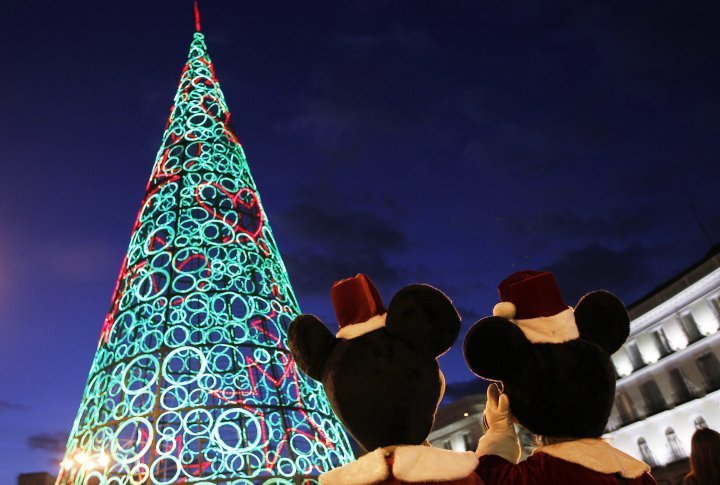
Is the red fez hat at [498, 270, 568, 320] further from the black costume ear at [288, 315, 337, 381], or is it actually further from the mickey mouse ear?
the black costume ear at [288, 315, 337, 381]

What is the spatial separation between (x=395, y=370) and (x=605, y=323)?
46.2 inches

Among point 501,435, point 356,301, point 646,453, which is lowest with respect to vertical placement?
point 646,453

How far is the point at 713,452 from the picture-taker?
3227 mm

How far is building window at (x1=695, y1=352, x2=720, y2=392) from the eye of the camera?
61.5 ft

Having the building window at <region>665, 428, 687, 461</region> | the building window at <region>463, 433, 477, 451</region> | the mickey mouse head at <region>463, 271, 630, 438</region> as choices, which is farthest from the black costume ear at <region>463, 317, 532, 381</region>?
the building window at <region>463, 433, 477, 451</region>

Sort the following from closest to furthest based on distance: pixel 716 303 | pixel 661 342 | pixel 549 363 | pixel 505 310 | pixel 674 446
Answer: pixel 549 363, pixel 505 310, pixel 716 303, pixel 674 446, pixel 661 342

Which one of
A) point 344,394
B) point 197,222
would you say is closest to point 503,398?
point 344,394

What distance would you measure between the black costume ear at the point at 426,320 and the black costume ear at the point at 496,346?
0.43 ft

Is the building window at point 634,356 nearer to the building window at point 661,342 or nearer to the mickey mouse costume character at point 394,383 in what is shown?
the building window at point 661,342

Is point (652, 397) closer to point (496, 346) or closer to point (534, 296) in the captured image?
point (534, 296)

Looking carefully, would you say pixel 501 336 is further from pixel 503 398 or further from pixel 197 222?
pixel 197 222

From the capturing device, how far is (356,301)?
2.79 metres

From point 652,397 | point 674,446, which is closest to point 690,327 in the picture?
point 652,397

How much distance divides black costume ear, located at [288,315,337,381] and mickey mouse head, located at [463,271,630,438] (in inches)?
28.3
